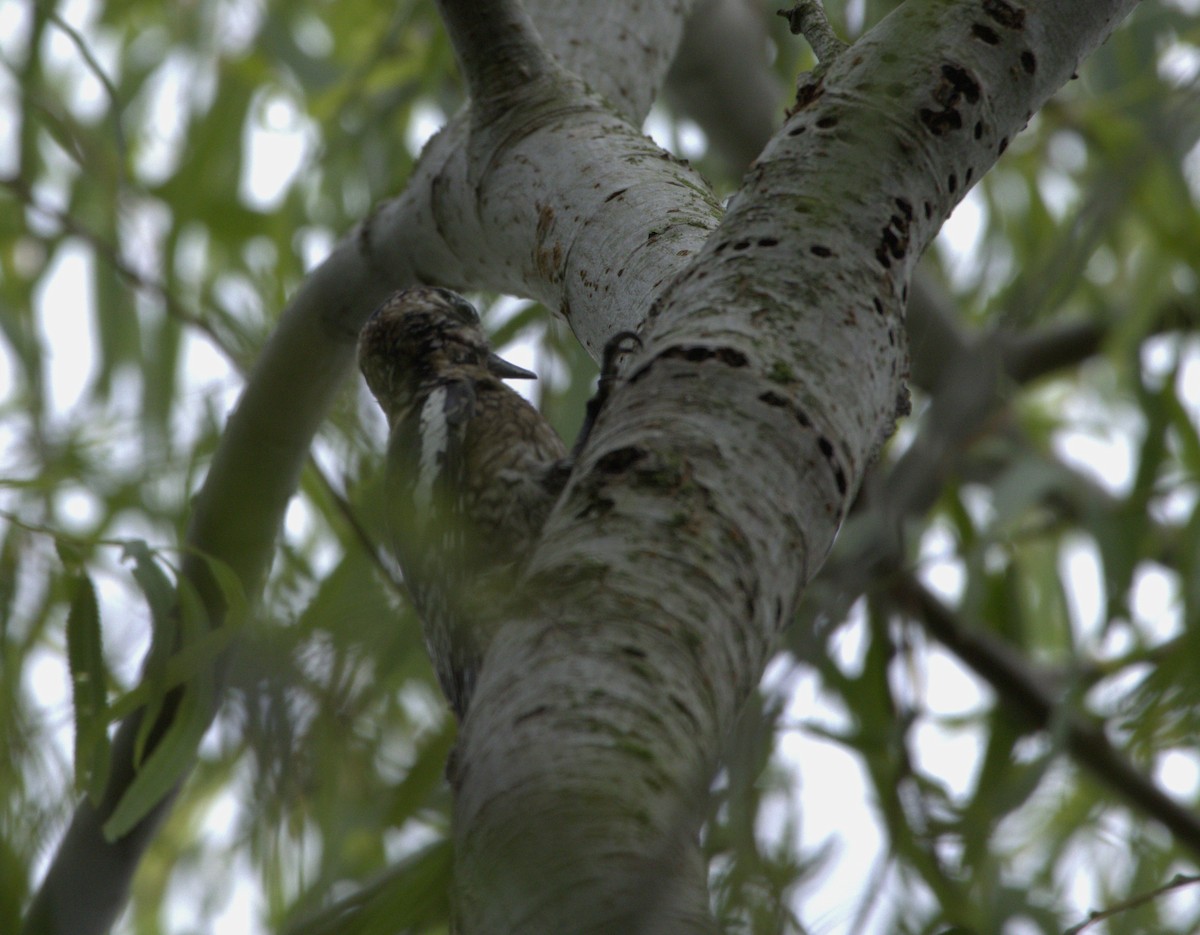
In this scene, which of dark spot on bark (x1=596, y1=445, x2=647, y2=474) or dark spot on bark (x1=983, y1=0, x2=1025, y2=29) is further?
dark spot on bark (x1=983, y1=0, x2=1025, y2=29)

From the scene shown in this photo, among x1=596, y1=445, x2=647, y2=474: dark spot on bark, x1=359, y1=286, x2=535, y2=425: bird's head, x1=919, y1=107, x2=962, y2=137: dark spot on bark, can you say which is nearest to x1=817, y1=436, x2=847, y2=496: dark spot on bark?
x1=596, y1=445, x2=647, y2=474: dark spot on bark

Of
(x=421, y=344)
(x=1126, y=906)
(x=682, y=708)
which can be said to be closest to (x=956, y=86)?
(x=682, y=708)

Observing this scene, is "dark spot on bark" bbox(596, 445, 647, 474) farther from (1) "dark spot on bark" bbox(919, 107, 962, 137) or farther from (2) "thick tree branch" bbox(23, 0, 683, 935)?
(2) "thick tree branch" bbox(23, 0, 683, 935)

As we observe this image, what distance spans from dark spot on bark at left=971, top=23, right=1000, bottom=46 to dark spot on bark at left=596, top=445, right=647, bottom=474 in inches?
17.3

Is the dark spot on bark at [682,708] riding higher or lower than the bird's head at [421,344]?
lower

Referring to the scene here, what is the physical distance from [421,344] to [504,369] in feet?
0.46

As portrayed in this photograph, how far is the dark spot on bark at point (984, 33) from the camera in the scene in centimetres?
92

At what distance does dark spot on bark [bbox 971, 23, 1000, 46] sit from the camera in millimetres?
917

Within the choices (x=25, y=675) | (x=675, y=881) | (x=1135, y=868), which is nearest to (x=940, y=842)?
(x=1135, y=868)

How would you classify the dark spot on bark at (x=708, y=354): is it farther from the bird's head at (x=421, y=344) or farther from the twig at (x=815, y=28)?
the bird's head at (x=421, y=344)

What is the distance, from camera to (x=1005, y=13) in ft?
3.06

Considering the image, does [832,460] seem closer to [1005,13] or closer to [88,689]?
[1005,13]

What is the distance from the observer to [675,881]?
50 cm

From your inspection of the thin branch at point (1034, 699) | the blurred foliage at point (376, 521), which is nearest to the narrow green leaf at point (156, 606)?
the blurred foliage at point (376, 521)
